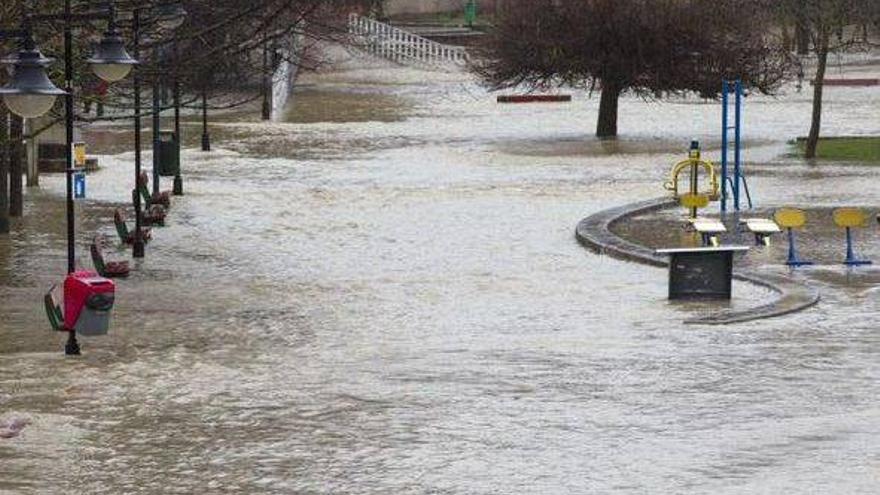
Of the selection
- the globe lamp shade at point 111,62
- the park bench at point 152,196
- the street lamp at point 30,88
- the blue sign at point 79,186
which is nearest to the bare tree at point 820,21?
the park bench at point 152,196

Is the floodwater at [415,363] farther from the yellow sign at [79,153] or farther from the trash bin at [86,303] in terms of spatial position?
the yellow sign at [79,153]

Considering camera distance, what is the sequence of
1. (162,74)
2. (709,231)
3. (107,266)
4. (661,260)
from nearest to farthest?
(107,266) → (661,260) → (709,231) → (162,74)

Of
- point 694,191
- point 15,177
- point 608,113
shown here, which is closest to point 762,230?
point 694,191

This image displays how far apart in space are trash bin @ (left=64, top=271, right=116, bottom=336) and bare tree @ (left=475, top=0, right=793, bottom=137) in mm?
31249

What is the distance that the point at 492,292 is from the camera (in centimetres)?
2550

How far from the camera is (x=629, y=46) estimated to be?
51906mm

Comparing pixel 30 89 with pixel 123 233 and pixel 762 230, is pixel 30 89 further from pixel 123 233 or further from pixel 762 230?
pixel 762 230

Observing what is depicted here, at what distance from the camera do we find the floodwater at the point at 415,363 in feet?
52.1

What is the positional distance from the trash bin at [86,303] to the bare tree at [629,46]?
3125cm

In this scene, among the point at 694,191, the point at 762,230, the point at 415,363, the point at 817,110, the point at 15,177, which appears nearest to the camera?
the point at 415,363

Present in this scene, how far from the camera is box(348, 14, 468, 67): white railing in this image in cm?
8288

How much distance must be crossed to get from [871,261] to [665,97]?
121 feet

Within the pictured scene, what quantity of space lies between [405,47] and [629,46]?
33.1m

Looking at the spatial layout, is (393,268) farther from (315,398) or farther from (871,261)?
(315,398)
